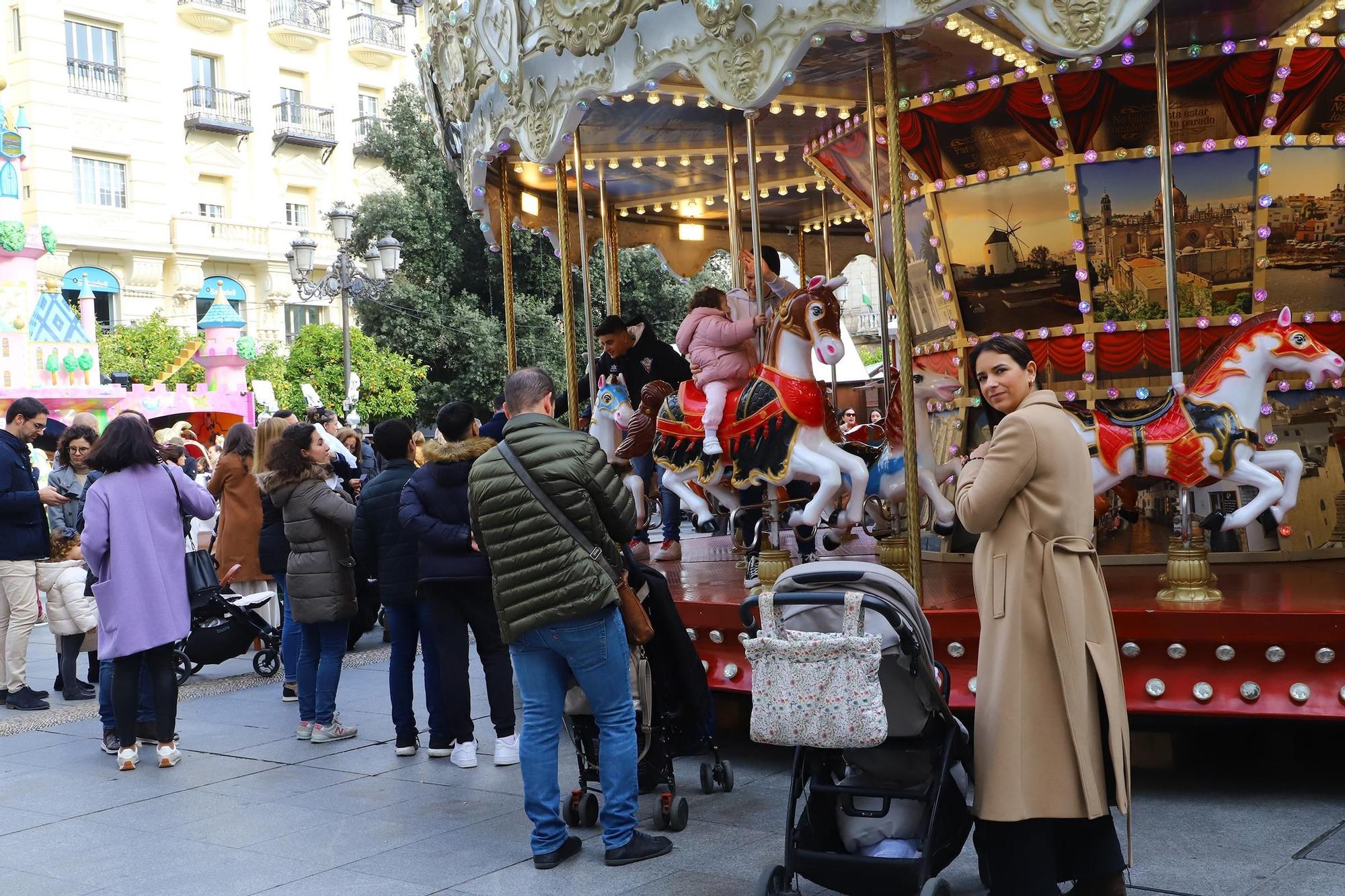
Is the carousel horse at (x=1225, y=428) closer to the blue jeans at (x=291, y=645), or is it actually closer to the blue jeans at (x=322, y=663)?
the blue jeans at (x=322, y=663)

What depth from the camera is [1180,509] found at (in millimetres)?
7098

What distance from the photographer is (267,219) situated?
47156 millimetres

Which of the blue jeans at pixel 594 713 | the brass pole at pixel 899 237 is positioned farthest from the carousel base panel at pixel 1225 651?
the blue jeans at pixel 594 713

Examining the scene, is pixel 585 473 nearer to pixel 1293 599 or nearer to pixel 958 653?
pixel 958 653

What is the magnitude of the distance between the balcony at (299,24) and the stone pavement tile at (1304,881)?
49.2 meters

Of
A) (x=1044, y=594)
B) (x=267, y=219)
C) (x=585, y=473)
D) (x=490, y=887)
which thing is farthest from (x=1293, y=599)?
(x=267, y=219)

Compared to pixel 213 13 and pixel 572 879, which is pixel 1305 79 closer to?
pixel 572 879

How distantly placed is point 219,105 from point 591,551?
45.6 m

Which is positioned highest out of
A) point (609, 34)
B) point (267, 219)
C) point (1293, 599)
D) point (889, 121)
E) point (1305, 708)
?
point (267, 219)

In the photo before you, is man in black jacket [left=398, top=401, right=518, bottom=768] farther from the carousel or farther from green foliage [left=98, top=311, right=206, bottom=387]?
green foliage [left=98, top=311, right=206, bottom=387]

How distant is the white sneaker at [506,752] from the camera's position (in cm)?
694

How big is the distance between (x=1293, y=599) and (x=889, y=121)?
2.97m

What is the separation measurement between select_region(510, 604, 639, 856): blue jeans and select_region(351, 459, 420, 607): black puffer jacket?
1996mm

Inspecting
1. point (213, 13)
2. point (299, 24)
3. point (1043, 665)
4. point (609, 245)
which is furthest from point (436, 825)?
point (299, 24)
